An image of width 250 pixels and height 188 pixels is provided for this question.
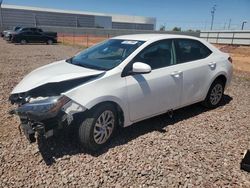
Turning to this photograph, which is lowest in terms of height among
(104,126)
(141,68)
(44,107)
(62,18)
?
(104,126)

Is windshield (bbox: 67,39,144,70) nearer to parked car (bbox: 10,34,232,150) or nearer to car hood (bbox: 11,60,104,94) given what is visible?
parked car (bbox: 10,34,232,150)

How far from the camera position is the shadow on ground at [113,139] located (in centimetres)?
355

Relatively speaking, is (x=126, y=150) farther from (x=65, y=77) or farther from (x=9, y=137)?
(x=9, y=137)

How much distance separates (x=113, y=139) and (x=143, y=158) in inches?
27.1

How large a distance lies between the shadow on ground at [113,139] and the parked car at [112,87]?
0.26 m

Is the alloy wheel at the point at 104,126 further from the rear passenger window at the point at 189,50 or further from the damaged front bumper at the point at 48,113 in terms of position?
the rear passenger window at the point at 189,50

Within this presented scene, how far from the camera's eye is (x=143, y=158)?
3467 mm

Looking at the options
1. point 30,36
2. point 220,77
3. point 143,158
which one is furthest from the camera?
point 30,36

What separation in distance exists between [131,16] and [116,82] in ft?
388

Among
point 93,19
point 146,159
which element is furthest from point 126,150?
point 93,19

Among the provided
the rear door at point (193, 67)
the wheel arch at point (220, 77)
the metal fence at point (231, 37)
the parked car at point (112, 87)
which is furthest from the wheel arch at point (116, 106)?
the metal fence at point (231, 37)

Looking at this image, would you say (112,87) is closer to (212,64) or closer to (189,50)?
(189,50)

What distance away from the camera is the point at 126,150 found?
3664 millimetres

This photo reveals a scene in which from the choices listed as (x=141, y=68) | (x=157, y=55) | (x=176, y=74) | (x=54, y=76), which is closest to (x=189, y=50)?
(x=176, y=74)
